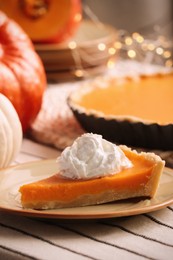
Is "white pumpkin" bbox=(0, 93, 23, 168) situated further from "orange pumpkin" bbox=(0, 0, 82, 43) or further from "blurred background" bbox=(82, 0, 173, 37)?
"blurred background" bbox=(82, 0, 173, 37)

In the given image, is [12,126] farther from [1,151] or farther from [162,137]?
[162,137]

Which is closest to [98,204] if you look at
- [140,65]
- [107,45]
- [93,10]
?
[107,45]

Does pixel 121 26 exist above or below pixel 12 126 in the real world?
below

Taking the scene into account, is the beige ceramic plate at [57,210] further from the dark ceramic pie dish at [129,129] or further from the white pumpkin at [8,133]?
the dark ceramic pie dish at [129,129]

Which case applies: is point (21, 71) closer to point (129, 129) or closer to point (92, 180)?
point (129, 129)

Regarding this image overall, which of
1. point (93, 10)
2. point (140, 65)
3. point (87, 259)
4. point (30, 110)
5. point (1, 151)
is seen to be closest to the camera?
point (87, 259)
